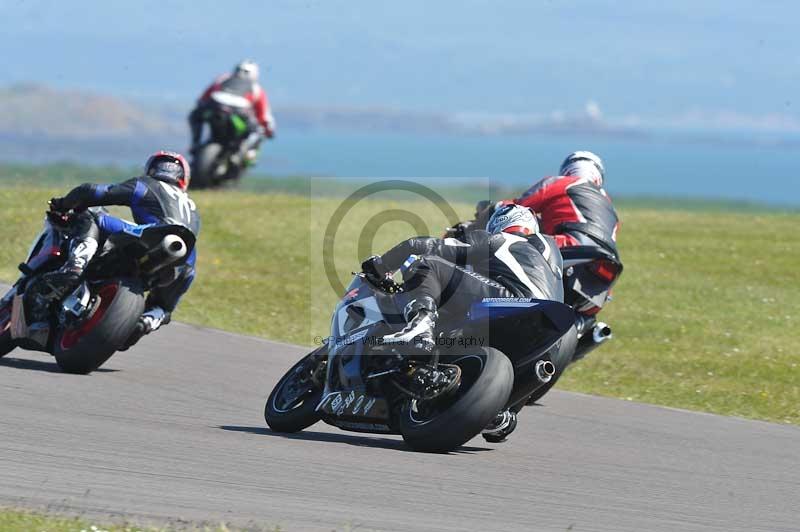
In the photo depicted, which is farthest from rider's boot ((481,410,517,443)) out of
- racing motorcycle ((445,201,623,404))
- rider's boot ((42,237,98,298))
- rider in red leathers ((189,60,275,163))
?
rider in red leathers ((189,60,275,163))

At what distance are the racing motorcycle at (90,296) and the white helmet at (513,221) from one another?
8.44 feet

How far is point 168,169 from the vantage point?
35.3 feet

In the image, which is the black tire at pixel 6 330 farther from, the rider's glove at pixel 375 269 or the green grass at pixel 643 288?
the green grass at pixel 643 288

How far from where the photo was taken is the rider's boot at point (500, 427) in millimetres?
8188

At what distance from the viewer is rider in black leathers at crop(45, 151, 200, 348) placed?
10.1m

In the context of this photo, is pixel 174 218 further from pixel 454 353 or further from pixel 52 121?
pixel 52 121

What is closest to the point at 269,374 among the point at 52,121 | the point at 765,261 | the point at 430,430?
the point at 430,430

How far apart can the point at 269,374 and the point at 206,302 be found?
425 cm

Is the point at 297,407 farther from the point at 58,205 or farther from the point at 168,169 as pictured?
the point at 168,169

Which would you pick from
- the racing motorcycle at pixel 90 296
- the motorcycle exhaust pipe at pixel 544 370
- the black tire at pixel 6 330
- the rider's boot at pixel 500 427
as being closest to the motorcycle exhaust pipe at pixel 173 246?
the racing motorcycle at pixel 90 296

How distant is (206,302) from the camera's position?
15.8m

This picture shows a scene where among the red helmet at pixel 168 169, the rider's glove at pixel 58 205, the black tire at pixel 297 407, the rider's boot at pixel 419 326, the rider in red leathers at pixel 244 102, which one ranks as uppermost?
the rider's boot at pixel 419 326

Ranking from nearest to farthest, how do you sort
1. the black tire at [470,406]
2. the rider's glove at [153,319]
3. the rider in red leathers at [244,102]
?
1. the black tire at [470,406]
2. the rider's glove at [153,319]
3. the rider in red leathers at [244,102]

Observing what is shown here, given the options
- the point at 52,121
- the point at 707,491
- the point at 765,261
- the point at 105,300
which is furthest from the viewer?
the point at 52,121
